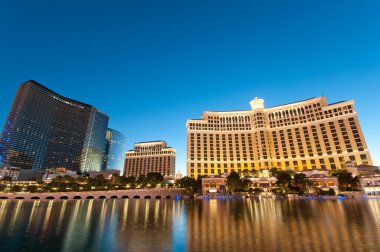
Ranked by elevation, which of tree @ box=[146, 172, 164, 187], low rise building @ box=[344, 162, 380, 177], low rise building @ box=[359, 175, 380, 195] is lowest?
low rise building @ box=[359, 175, 380, 195]

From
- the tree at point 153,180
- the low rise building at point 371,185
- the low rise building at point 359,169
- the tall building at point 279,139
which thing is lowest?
the low rise building at point 371,185

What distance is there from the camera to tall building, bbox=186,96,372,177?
484 feet

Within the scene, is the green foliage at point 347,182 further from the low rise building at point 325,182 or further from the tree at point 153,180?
the tree at point 153,180

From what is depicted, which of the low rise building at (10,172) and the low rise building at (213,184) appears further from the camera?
the low rise building at (10,172)

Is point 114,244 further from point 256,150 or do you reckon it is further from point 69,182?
point 256,150

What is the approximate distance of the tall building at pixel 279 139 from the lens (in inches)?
5812

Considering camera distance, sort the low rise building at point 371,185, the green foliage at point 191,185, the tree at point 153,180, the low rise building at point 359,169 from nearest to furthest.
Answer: the low rise building at point 371,185 → the low rise building at point 359,169 → the green foliage at point 191,185 → the tree at point 153,180

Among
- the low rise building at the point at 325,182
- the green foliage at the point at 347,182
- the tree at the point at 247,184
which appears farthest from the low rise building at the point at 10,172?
the green foliage at the point at 347,182

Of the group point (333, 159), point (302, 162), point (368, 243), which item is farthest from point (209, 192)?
point (368, 243)

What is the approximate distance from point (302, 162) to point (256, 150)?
34634 mm

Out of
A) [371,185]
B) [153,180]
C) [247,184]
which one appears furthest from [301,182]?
[153,180]

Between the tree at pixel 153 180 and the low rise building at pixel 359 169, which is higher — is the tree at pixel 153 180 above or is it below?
below

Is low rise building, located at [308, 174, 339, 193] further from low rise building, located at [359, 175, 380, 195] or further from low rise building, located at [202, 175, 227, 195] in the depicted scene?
low rise building, located at [202, 175, 227, 195]

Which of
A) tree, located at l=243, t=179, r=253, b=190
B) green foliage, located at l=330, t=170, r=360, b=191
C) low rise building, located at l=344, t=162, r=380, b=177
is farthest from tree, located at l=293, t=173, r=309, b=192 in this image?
low rise building, located at l=344, t=162, r=380, b=177
